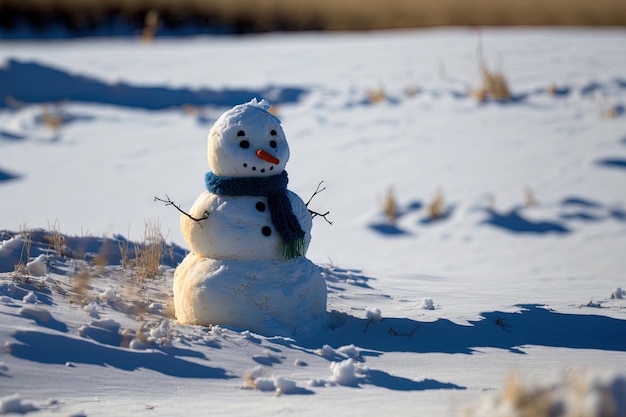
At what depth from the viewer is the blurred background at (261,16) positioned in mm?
28266

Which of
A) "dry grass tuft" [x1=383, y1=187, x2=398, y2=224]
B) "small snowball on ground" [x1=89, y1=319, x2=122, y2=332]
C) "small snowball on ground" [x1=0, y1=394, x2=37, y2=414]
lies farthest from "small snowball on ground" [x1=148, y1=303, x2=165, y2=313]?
"dry grass tuft" [x1=383, y1=187, x2=398, y2=224]

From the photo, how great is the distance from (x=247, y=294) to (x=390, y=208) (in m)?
6.42

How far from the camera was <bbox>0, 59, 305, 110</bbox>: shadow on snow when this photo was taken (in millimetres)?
16641

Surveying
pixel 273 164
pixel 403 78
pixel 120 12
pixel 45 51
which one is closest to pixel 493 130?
pixel 403 78

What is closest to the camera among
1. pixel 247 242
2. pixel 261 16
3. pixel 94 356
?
pixel 94 356

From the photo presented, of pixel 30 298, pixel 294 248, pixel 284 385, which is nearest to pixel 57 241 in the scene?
pixel 30 298

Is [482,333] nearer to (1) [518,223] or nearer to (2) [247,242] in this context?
(2) [247,242]

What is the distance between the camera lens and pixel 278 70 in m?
18.2

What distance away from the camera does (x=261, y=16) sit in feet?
104

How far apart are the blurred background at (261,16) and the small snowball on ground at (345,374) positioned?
21544mm

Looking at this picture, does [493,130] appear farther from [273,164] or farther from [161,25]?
[161,25]

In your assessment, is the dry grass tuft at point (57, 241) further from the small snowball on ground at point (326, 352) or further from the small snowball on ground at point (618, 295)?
the small snowball on ground at point (618, 295)

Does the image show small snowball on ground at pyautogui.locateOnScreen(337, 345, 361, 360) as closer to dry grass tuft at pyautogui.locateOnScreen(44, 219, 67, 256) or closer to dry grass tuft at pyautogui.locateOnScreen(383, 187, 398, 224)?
dry grass tuft at pyautogui.locateOnScreen(44, 219, 67, 256)

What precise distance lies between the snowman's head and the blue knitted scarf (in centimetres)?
5
